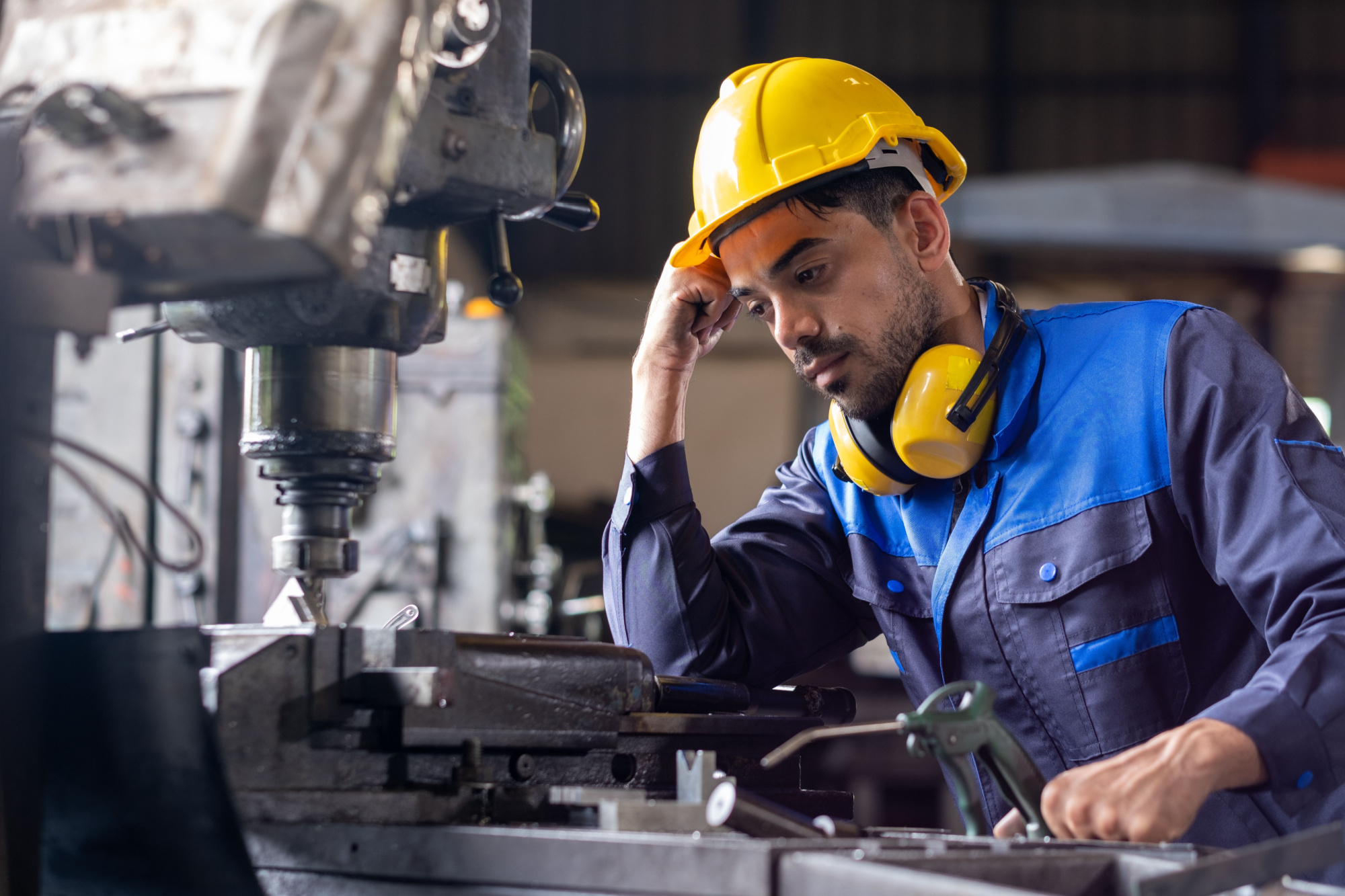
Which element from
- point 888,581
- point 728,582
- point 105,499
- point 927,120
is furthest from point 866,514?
point 927,120

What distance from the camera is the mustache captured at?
5.22ft

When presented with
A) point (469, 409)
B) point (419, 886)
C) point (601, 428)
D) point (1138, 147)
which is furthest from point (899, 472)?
point (1138, 147)

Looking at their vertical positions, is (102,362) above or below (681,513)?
above

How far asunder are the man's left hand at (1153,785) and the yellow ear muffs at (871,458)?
575 mm

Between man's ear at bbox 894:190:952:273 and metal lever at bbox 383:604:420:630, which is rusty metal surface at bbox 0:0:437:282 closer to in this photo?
metal lever at bbox 383:604:420:630

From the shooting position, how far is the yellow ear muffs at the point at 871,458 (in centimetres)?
158

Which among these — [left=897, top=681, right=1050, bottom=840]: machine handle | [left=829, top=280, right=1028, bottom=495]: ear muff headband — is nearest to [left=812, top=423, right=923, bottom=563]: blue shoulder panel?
[left=829, top=280, right=1028, bottom=495]: ear muff headband

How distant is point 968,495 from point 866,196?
1.25 ft

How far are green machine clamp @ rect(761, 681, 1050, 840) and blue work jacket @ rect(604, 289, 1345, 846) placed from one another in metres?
0.27

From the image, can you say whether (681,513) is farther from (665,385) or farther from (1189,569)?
(1189,569)

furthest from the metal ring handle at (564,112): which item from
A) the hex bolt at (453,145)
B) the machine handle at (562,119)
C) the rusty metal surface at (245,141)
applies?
the rusty metal surface at (245,141)

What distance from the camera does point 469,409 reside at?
3.49 m

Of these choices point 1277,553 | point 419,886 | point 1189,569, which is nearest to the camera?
point 419,886

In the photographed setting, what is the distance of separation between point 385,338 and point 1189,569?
908mm
